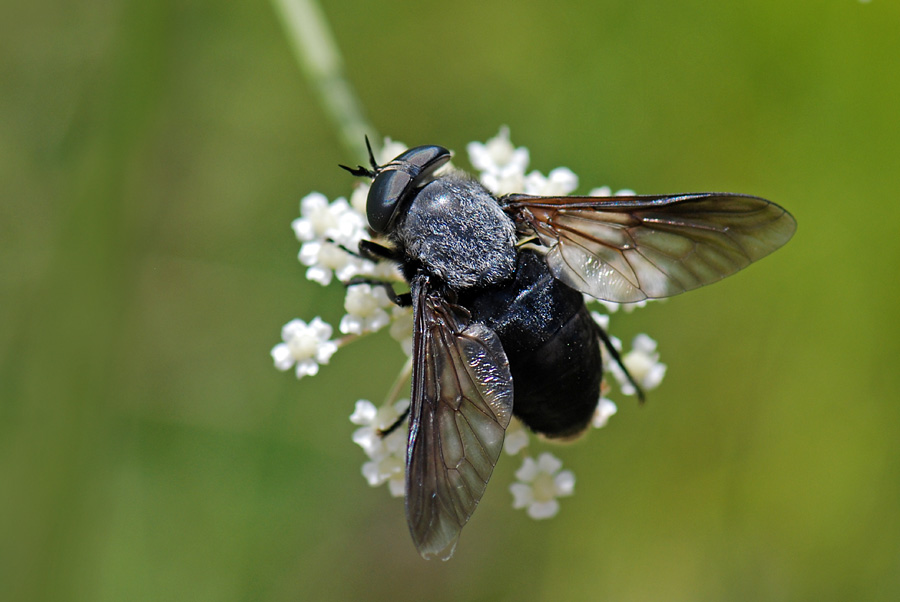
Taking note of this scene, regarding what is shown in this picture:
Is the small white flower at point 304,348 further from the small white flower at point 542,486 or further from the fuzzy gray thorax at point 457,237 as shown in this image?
the small white flower at point 542,486

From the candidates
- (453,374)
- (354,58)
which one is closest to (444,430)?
(453,374)

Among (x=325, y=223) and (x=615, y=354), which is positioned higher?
(x=325, y=223)

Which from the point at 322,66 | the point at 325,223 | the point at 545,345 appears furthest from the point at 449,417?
the point at 322,66

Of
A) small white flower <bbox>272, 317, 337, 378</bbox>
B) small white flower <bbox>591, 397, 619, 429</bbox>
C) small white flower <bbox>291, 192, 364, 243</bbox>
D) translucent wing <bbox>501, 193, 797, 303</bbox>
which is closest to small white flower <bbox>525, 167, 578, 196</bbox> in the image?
translucent wing <bbox>501, 193, 797, 303</bbox>

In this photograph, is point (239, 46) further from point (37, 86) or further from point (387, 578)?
point (387, 578)

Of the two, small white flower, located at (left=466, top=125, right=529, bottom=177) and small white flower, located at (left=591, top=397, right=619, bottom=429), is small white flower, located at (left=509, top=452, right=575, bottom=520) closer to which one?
small white flower, located at (left=591, top=397, right=619, bottom=429)

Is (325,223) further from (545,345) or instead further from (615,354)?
(615,354)
